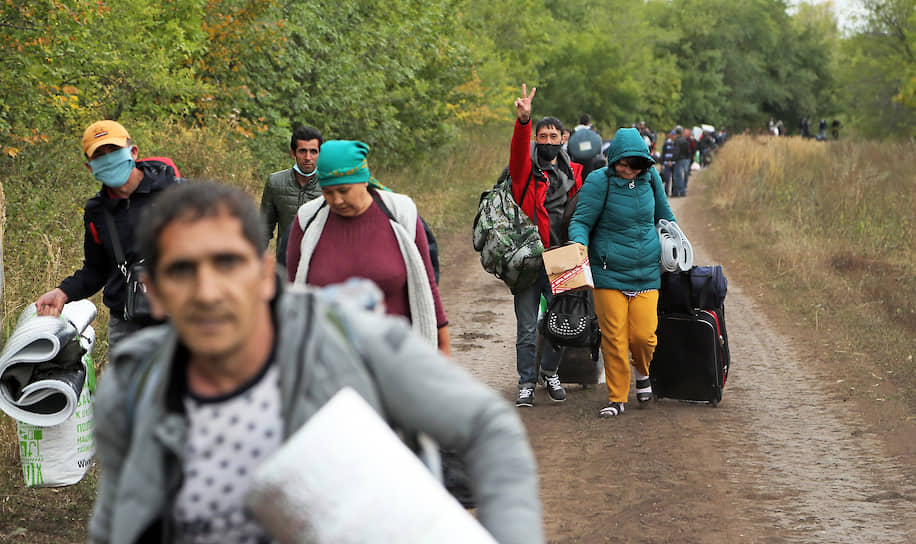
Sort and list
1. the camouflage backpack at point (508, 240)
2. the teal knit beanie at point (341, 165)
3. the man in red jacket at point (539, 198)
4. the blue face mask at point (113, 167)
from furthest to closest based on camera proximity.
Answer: the man in red jacket at point (539, 198) → the camouflage backpack at point (508, 240) → the blue face mask at point (113, 167) → the teal knit beanie at point (341, 165)

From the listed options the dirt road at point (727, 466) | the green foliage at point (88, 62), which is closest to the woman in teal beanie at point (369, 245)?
the dirt road at point (727, 466)

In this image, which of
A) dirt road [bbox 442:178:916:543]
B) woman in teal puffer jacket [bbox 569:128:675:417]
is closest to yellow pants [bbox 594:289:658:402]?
woman in teal puffer jacket [bbox 569:128:675:417]

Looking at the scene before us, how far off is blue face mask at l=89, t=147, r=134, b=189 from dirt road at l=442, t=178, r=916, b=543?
2.71m

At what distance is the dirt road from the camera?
214 inches

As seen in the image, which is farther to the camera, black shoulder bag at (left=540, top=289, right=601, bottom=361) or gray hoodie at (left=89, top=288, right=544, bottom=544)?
black shoulder bag at (left=540, top=289, right=601, bottom=361)

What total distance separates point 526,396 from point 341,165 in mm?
3848

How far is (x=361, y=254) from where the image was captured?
442cm

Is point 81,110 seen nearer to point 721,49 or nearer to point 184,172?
point 184,172

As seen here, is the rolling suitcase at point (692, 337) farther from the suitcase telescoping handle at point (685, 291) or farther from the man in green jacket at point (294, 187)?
the man in green jacket at point (294, 187)

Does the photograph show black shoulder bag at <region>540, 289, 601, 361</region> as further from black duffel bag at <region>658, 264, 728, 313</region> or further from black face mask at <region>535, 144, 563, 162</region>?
black face mask at <region>535, 144, 563, 162</region>

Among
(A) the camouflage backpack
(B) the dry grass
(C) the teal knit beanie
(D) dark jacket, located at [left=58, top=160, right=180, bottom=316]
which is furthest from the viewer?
(B) the dry grass

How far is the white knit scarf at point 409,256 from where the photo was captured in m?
4.44

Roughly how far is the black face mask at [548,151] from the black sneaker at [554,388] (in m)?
1.64

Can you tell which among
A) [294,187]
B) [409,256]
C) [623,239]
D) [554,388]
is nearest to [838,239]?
[554,388]
